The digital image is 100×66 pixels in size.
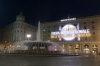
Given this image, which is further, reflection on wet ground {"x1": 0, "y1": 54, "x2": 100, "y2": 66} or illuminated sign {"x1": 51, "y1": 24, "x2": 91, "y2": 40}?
illuminated sign {"x1": 51, "y1": 24, "x2": 91, "y2": 40}

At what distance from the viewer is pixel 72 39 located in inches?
3514

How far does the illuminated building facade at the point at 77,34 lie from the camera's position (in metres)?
82.2

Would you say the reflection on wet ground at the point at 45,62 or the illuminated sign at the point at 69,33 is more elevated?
the illuminated sign at the point at 69,33

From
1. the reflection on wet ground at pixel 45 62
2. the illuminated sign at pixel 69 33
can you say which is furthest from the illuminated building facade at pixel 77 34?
the reflection on wet ground at pixel 45 62

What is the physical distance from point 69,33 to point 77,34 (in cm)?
535

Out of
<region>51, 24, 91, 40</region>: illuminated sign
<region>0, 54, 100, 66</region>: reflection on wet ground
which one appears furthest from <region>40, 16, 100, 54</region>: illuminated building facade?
<region>0, 54, 100, 66</region>: reflection on wet ground

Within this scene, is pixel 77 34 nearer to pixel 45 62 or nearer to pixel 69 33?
pixel 69 33

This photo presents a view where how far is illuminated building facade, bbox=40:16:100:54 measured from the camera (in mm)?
82244

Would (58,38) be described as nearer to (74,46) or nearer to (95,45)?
(74,46)

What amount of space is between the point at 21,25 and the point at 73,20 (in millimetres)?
36937

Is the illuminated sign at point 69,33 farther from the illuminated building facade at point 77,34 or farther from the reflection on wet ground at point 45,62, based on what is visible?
the reflection on wet ground at point 45,62

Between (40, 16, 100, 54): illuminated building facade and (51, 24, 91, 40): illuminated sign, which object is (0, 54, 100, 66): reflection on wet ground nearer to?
(40, 16, 100, 54): illuminated building facade

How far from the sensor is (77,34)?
86750 millimetres

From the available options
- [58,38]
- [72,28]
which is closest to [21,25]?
[58,38]
